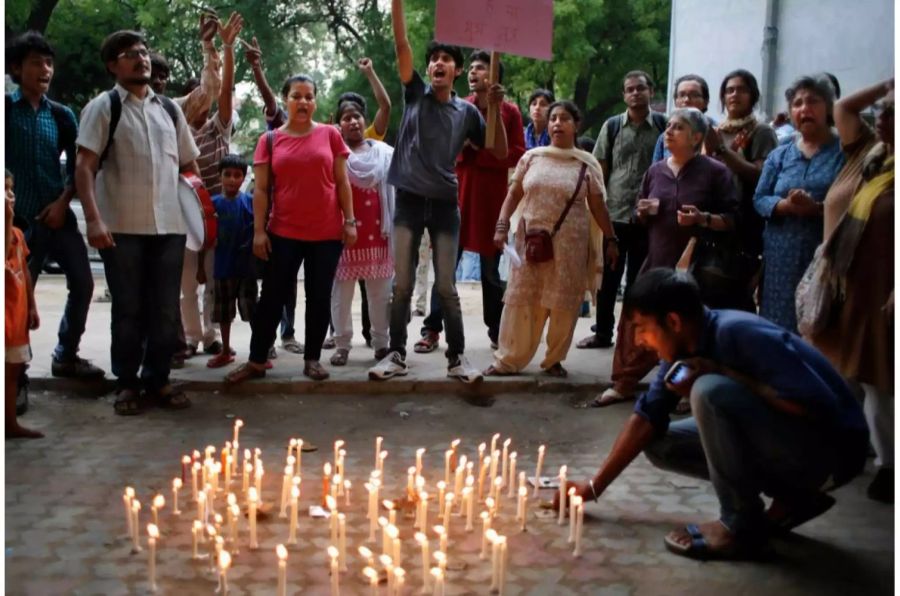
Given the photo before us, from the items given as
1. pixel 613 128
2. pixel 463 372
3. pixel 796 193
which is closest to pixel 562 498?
pixel 796 193

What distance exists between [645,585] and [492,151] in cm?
348

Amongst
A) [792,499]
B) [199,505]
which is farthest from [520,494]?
[199,505]

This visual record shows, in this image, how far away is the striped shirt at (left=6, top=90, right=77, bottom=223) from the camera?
5.26 metres

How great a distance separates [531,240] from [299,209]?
1443 mm

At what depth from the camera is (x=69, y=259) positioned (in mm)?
5539

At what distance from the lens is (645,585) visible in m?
3.23

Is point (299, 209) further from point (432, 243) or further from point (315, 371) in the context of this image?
point (315, 371)

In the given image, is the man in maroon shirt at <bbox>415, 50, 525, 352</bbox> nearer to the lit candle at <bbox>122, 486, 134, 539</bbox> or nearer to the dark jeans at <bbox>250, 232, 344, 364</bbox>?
the dark jeans at <bbox>250, 232, 344, 364</bbox>

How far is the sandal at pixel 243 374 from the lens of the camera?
19.5 ft

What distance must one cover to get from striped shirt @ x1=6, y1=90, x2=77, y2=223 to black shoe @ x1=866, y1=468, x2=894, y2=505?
4452 mm

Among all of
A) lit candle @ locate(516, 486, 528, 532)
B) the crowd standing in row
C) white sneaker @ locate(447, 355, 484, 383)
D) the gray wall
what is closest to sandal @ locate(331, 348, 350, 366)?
the crowd standing in row

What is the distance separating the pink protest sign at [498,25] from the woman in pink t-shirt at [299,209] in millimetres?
987

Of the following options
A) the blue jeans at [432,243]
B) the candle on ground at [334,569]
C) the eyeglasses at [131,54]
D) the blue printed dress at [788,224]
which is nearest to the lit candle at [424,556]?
the candle on ground at [334,569]

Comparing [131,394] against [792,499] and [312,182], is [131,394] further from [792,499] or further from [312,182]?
[792,499]
